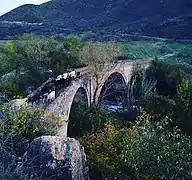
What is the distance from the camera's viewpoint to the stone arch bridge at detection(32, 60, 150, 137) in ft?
73.3

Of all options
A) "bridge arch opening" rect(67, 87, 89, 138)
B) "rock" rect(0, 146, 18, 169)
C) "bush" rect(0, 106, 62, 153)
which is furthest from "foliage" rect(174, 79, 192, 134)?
"rock" rect(0, 146, 18, 169)

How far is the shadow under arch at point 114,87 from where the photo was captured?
118 ft

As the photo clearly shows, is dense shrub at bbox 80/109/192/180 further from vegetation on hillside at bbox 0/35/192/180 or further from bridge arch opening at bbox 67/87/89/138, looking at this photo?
bridge arch opening at bbox 67/87/89/138

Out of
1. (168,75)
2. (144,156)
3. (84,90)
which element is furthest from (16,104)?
(168,75)

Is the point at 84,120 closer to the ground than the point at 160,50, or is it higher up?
higher up

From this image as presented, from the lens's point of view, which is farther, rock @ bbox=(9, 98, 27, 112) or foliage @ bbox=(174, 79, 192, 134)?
foliage @ bbox=(174, 79, 192, 134)

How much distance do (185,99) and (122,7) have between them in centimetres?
7022

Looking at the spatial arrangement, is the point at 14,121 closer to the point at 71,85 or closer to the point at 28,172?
the point at 28,172

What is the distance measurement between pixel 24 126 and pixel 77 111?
10.9 meters

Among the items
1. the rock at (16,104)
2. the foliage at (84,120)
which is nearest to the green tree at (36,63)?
the foliage at (84,120)

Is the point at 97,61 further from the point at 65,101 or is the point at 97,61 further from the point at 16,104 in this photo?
the point at 16,104

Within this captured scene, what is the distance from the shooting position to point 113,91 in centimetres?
3962

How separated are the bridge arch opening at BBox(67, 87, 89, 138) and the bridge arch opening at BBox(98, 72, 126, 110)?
12.5 feet

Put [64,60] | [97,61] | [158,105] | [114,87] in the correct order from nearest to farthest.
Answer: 1. [158,105]
2. [97,61]
3. [64,60]
4. [114,87]
